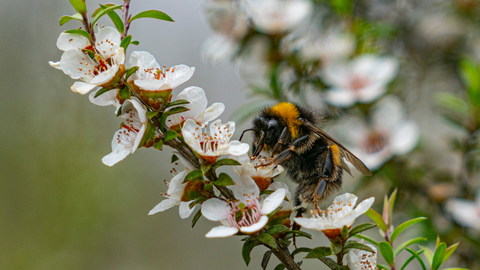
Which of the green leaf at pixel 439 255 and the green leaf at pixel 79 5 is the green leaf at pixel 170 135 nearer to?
the green leaf at pixel 79 5

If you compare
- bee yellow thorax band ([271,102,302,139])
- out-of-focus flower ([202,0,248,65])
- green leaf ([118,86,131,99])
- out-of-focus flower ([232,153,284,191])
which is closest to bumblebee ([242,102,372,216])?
bee yellow thorax band ([271,102,302,139])

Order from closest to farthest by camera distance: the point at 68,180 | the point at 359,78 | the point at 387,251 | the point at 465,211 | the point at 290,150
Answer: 1. the point at 387,251
2. the point at 290,150
3. the point at 465,211
4. the point at 359,78
5. the point at 68,180

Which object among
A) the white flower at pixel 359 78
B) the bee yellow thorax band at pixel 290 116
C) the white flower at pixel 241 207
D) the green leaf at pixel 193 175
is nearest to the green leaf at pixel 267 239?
the white flower at pixel 241 207

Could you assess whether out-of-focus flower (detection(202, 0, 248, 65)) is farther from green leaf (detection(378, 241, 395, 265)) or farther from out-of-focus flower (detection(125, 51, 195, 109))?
green leaf (detection(378, 241, 395, 265))

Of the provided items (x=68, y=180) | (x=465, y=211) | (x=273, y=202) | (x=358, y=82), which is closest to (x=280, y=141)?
(x=273, y=202)

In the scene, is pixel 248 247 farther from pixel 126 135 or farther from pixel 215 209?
pixel 126 135

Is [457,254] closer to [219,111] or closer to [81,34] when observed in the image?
[219,111]
